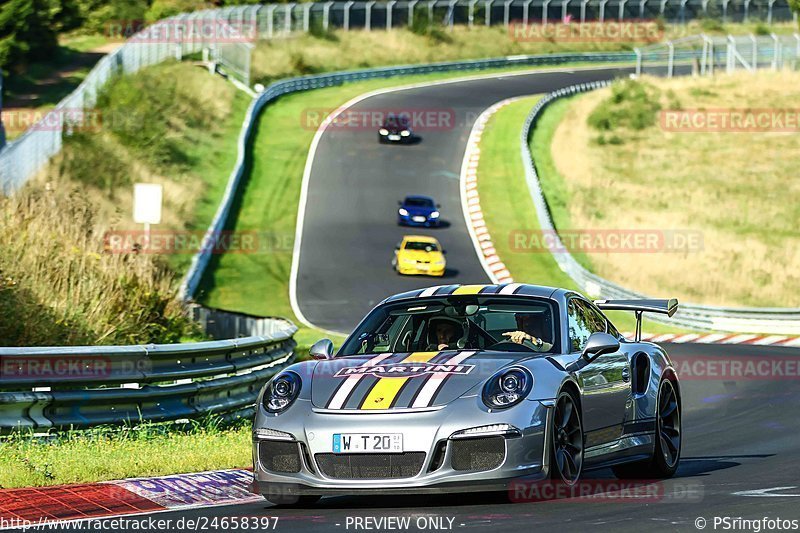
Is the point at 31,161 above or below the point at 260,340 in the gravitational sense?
above

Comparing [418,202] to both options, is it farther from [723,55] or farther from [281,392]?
[723,55]

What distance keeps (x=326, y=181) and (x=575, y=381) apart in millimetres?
40948

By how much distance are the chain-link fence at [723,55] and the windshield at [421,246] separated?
33.6m

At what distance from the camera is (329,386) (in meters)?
8.23

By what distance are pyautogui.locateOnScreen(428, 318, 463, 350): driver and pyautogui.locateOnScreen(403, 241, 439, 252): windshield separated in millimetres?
28577

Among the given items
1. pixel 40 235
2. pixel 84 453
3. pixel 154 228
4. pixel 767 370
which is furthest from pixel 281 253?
pixel 84 453

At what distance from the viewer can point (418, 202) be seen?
4384 centimetres

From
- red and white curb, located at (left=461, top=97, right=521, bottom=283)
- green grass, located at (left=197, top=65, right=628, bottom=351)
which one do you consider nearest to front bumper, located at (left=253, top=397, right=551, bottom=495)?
green grass, located at (left=197, top=65, right=628, bottom=351)

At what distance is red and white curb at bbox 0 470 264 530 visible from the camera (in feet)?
25.2

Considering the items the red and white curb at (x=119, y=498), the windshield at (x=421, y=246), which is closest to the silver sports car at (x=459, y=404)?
the red and white curb at (x=119, y=498)

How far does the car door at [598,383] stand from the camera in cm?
886

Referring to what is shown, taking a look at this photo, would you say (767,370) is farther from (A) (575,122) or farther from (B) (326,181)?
(A) (575,122)

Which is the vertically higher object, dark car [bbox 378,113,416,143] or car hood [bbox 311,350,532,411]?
dark car [bbox 378,113,416,143]

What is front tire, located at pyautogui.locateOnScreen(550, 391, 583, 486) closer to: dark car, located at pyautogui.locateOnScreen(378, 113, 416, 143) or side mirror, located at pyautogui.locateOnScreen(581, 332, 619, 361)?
side mirror, located at pyautogui.locateOnScreen(581, 332, 619, 361)
